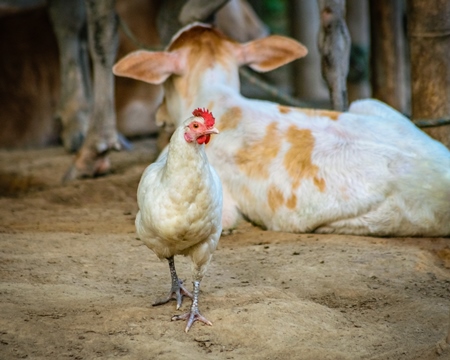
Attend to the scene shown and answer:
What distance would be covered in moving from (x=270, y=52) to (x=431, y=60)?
1112mm

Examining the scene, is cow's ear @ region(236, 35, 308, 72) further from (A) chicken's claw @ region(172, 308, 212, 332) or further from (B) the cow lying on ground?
(A) chicken's claw @ region(172, 308, 212, 332)

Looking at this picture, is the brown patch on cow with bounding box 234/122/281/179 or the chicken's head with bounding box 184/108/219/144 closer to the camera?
the chicken's head with bounding box 184/108/219/144

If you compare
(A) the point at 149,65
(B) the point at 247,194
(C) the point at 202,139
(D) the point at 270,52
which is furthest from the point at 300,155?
(C) the point at 202,139

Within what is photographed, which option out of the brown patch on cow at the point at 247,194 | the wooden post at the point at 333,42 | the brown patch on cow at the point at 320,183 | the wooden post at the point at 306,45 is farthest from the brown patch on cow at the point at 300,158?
the wooden post at the point at 306,45

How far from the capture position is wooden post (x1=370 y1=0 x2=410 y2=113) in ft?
29.8

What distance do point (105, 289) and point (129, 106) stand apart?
5258 mm

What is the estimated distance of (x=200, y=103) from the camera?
6246 mm

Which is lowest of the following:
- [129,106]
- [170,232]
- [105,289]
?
[129,106]

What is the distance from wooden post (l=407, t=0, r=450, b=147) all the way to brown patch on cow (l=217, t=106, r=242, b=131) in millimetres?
1375

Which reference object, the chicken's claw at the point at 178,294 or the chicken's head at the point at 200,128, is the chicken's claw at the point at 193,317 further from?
the chicken's head at the point at 200,128

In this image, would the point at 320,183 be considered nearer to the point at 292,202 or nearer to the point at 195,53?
the point at 292,202

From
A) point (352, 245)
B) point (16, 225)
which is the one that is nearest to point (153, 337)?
point (352, 245)

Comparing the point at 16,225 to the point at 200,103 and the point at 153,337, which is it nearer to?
the point at 200,103

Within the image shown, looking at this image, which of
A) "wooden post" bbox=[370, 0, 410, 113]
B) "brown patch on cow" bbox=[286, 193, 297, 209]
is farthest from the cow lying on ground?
"wooden post" bbox=[370, 0, 410, 113]
